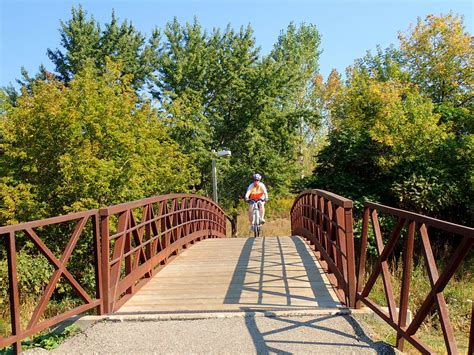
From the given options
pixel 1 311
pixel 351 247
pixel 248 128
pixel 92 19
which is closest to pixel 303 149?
pixel 248 128

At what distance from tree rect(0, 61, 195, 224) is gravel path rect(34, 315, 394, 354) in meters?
8.62

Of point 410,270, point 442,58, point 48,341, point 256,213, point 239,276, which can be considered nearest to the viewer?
point 410,270

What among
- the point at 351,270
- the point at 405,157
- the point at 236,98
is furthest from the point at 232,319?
the point at 236,98

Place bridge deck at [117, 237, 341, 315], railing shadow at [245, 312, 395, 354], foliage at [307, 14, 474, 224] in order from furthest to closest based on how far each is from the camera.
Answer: foliage at [307, 14, 474, 224], bridge deck at [117, 237, 341, 315], railing shadow at [245, 312, 395, 354]

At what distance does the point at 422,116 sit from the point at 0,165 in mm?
14717

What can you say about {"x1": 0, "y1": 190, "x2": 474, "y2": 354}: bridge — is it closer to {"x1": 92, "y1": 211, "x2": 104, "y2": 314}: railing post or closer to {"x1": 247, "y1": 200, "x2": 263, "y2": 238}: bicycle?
{"x1": 92, "y1": 211, "x2": 104, "y2": 314}: railing post

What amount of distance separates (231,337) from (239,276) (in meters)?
2.74

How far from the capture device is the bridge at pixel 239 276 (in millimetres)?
3451

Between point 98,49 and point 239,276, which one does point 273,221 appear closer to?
point 98,49

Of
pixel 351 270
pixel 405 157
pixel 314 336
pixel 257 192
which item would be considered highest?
pixel 405 157

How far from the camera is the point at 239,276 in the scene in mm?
6840

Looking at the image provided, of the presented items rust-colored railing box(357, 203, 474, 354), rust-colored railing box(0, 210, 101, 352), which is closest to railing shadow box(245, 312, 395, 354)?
rust-colored railing box(357, 203, 474, 354)

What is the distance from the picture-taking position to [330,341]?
12.9ft

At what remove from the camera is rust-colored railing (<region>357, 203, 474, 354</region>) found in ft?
9.45
